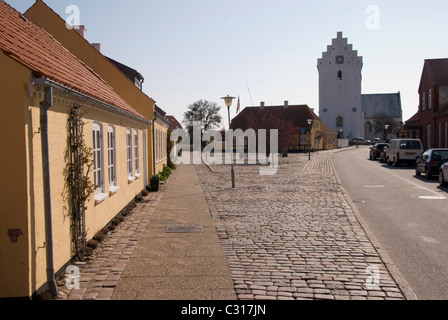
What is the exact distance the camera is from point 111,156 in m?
10.2

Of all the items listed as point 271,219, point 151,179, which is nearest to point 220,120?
point 151,179

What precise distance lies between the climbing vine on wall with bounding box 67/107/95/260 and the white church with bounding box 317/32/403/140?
71.0 metres

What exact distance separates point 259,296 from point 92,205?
3.92 meters

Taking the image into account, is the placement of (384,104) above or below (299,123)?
above

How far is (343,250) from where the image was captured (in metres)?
7.62

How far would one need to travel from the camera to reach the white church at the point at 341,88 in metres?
75.0

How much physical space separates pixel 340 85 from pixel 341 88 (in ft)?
1.73

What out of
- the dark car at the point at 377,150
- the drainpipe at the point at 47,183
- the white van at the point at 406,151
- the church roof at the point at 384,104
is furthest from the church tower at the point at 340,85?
the drainpipe at the point at 47,183

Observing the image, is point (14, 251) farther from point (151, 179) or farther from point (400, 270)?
point (151, 179)

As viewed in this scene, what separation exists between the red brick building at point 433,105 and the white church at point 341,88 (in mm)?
33701

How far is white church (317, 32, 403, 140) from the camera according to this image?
246ft

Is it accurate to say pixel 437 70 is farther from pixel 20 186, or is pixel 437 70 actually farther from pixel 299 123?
pixel 20 186
